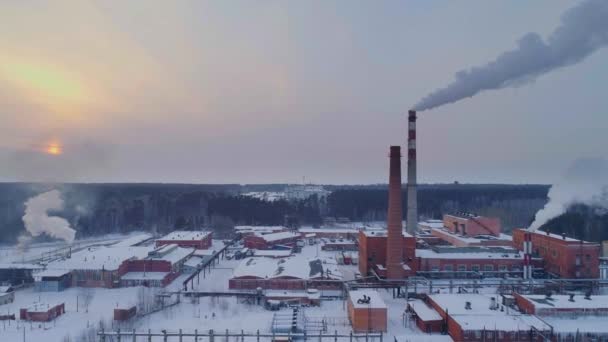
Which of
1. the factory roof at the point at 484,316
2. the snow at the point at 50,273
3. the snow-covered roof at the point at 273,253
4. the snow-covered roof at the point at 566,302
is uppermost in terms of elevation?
the snow-covered roof at the point at 566,302

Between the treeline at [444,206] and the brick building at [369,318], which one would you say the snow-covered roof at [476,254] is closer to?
the brick building at [369,318]

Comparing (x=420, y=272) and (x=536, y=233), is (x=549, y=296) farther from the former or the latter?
(x=536, y=233)

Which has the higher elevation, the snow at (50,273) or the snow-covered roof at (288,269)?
the snow-covered roof at (288,269)

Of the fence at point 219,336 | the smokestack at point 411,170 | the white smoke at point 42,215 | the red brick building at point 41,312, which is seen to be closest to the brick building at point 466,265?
the smokestack at point 411,170

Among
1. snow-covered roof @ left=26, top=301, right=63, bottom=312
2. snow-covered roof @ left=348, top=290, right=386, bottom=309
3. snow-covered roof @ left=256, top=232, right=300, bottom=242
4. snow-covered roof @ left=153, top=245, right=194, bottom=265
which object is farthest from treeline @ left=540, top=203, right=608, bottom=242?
snow-covered roof @ left=26, top=301, right=63, bottom=312

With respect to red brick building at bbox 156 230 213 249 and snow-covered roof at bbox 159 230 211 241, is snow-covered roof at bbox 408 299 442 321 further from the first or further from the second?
snow-covered roof at bbox 159 230 211 241

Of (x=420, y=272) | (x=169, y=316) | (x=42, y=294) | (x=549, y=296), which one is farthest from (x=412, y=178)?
(x=42, y=294)

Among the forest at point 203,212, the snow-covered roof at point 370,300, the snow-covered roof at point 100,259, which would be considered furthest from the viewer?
the forest at point 203,212
